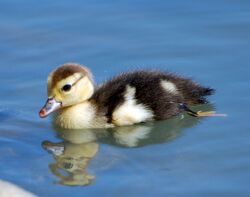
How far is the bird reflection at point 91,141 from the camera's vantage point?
197 inches

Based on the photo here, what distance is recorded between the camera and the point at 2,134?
5562mm

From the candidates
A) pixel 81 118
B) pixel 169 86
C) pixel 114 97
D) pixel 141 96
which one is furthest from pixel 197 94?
pixel 81 118

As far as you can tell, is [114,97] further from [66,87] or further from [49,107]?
[49,107]

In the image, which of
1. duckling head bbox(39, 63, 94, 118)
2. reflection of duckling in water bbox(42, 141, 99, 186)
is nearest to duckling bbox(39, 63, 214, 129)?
duckling head bbox(39, 63, 94, 118)

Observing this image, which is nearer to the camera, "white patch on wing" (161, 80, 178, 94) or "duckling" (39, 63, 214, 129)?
"duckling" (39, 63, 214, 129)

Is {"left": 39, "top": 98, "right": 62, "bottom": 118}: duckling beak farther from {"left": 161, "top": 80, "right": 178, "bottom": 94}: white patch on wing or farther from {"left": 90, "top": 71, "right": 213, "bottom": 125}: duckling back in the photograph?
{"left": 161, "top": 80, "right": 178, "bottom": 94}: white patch on wing

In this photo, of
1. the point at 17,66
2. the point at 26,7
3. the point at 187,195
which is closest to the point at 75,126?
the point at 17,66

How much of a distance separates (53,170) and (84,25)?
2.19m

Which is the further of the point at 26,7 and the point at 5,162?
the point at 26,7

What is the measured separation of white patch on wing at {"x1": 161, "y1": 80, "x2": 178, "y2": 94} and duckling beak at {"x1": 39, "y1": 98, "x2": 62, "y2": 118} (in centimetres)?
70

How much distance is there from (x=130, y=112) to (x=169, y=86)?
0.33 m

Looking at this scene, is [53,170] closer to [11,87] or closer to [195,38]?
[11,87]

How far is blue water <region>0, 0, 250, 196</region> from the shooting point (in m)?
4.84

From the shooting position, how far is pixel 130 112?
5625 millimetres
